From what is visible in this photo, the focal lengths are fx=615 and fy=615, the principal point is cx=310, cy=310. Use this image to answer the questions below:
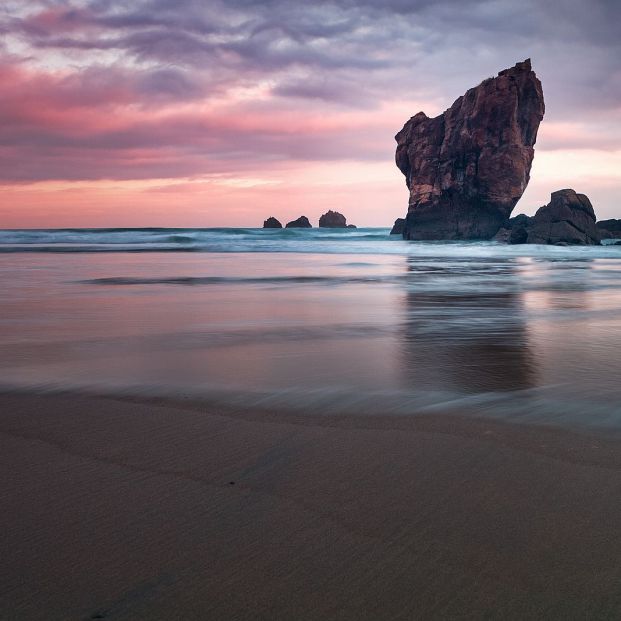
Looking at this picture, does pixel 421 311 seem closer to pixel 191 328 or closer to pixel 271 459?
pixel 191 328

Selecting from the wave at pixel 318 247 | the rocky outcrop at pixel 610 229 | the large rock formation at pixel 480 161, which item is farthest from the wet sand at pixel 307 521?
the large rock formation at pixel 480 161

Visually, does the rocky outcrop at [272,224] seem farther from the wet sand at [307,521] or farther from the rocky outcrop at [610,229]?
the wet sand at [307,521]

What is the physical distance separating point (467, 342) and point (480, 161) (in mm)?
58937

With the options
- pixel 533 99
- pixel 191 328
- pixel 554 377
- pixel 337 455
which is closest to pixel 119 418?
pixel 337 455

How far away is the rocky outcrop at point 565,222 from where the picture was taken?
4178cm

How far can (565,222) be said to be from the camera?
139 ft

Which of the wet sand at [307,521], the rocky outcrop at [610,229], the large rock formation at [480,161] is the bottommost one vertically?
the wet sand at [307,521]

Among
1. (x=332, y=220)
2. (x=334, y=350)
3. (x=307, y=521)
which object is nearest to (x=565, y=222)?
(x=334, y=350)

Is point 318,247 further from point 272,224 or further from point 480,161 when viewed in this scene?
point 272,224

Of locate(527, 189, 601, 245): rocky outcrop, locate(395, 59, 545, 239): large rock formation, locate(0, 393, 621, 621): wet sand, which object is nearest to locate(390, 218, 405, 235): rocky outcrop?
locate(395, 59, 545, 239): large rock formation

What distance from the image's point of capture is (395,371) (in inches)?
173

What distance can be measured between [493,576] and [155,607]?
913 mm

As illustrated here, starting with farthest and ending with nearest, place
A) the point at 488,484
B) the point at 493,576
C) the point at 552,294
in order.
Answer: the point at 552,294 → the point at 488,484 → the point at 493,576

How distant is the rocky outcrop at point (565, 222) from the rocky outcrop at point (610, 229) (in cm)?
1228
